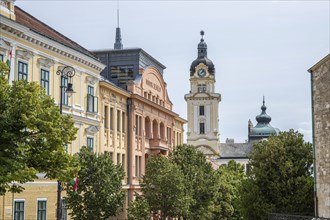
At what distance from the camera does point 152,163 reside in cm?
3791

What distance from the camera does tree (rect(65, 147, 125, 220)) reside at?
2750 cm

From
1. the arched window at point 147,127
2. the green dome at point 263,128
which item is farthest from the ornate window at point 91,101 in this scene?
the green dome at point 263,128

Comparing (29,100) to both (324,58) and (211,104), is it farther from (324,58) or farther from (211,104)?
(211,104)

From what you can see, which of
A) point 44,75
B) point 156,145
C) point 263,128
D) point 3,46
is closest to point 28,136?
point 3,46

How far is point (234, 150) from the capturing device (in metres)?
143

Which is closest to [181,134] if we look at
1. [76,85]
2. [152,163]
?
[152,163]

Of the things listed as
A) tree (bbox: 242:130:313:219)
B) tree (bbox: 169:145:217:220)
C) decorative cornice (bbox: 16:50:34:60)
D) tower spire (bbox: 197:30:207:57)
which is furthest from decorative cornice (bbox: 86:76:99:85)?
tower spire (bbox: 197:30:207:57)

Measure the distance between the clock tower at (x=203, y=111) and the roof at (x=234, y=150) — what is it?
44.7 feet

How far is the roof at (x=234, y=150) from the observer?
140 metres

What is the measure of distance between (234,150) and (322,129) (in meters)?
114

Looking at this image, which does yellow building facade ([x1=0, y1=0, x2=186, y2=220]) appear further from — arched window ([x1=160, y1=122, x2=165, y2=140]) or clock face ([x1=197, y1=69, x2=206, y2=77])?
clock face ([x1=197, y1=69, x2=206, y2=77])

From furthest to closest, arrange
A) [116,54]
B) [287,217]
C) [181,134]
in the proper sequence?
[181,134], [116,54], [287,217]

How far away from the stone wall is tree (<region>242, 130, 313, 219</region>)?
210 inches

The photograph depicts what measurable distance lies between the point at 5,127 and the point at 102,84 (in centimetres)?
2019
